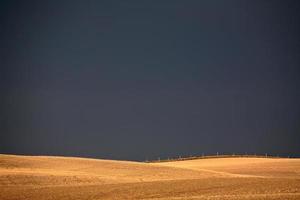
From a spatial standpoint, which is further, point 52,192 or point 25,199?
point 52,192

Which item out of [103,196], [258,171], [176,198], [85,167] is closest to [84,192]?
[103,196]

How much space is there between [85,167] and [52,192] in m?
12.2

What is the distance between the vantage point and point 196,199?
17891 millimetres

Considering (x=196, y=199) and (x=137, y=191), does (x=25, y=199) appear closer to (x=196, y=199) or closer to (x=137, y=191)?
(x=137, y=191)

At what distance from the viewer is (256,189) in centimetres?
2062

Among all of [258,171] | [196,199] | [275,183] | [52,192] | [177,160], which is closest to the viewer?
[196,199]

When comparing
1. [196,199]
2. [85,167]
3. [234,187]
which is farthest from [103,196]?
[85,167]

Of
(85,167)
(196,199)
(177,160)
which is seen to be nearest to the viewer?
(196,199)

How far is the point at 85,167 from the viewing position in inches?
1313

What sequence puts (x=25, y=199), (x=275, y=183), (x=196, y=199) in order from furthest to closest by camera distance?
(x=275, y=183) < (x=25, y=199) < (x=196, y=199)

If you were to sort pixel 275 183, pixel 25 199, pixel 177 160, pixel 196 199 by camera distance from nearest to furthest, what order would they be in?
1. pixel 196 199
2. pixel 25 199
3. pixel 275 183
4. pixel 177 160

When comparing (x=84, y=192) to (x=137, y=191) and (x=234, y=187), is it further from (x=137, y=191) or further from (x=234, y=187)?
(x=234, y=187)

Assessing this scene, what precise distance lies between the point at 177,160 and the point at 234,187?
132 ft

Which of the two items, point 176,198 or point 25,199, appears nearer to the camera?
point 176,198
